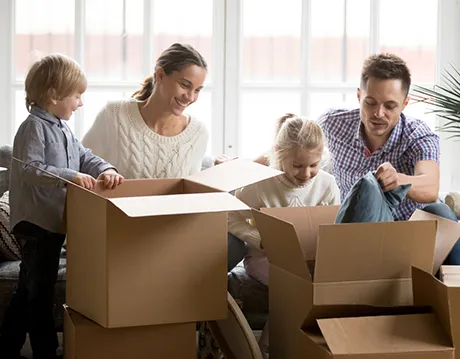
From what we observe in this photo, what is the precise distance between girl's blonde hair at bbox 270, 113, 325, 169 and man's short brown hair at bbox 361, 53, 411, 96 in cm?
28

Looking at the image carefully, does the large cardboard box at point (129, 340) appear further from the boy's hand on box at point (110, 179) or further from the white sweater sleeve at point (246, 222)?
the white sweater sleeve at point (246, 222)

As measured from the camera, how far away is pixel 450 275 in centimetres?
205

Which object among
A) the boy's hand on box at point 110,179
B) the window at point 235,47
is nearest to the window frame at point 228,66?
the window at point 235,47

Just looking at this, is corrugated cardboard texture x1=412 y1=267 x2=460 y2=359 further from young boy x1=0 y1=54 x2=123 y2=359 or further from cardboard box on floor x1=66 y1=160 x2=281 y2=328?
young boy x1=0 y1=54 x2=123 y2=359

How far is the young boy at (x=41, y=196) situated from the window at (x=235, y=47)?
129 cm

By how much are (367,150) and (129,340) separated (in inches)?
47.9

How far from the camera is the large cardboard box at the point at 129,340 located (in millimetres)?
2123

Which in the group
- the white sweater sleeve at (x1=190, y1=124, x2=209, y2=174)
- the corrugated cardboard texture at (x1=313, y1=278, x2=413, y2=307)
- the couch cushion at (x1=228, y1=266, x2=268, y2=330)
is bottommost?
the couch cushion at (x1=228, y1=266, x2=268, y2=330)

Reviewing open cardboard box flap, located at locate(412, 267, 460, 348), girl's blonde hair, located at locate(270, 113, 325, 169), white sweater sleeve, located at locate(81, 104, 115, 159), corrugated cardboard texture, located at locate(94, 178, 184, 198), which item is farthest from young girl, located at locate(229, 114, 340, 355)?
open cardboard box flap, located at locate(412, 267, 460, 348)

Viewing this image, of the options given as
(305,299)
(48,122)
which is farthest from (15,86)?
(305,299)

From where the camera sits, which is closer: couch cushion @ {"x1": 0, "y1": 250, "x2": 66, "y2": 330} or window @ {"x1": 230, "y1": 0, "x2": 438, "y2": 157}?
couch cushion @ {"x1": 0, "y1": 250, "x2": 66, "y2": 330}

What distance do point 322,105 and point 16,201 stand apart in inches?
75.3

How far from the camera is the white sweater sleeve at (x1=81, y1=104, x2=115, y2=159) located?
2859mm

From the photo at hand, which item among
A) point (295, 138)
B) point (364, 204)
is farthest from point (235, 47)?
point (364, 204)
